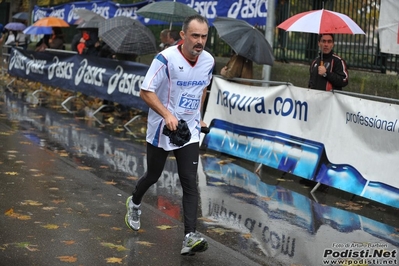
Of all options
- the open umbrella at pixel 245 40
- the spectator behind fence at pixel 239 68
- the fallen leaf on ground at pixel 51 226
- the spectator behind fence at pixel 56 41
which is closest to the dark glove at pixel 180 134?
the fallen leaf on ground at pixel 51 226

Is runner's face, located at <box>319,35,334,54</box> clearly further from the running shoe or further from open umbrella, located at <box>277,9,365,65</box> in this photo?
the running shoe

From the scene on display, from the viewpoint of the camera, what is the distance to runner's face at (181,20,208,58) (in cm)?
641

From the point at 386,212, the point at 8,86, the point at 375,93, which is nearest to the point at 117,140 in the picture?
the point at 375,93

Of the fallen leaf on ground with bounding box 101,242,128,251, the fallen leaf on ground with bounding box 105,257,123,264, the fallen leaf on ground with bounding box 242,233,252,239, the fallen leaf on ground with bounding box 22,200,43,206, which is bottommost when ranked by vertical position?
the fallen leaf on ground with bounding box 242,233,252,239

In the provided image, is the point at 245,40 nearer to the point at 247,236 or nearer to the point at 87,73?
the point at 247,236

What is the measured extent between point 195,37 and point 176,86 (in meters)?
0.44

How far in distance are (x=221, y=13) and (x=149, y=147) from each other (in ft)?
31.3

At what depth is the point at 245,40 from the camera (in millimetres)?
12078

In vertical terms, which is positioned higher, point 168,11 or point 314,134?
point 168,11

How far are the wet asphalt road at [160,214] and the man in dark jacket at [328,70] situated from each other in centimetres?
138

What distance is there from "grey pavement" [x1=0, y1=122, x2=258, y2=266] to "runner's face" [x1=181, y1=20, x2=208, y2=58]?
5.54 feet

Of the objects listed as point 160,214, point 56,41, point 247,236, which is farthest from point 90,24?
point 247,236

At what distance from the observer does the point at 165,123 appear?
635 centimetres

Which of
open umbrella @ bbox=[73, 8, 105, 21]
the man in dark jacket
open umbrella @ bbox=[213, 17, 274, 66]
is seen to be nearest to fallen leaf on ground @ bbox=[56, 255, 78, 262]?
the man in dark jacket
